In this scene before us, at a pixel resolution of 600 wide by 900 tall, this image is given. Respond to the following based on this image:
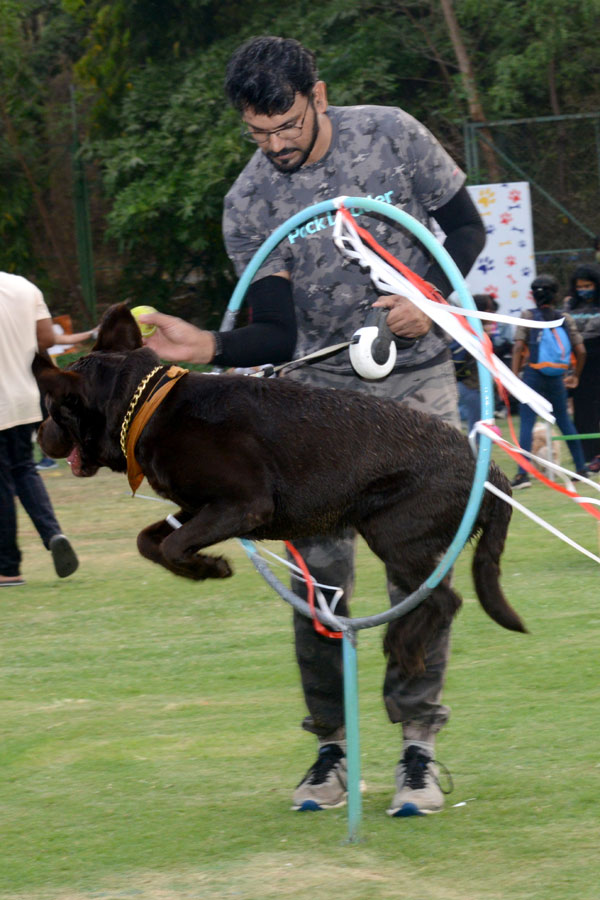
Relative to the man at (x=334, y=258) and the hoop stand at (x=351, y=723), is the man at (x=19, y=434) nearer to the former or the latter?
the man at (x=334, y=258)

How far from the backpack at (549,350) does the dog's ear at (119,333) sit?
7196 mm

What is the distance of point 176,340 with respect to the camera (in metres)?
3.59

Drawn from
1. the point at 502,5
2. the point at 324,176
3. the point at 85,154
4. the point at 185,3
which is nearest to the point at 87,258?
the point at 85,154

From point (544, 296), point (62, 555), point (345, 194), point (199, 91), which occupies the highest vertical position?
point (199, 91)

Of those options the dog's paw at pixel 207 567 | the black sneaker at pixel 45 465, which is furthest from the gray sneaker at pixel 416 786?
the black sneaker at pixel 45 465

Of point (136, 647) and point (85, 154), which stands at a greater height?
point (85, 154)

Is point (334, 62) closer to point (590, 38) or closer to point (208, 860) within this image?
point (590, 38)

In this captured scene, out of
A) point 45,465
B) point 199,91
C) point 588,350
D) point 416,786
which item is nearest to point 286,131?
point 416,786

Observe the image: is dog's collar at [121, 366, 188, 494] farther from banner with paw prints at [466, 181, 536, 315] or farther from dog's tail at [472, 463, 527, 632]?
banner with paw prints at [466, 181, 536, 315]

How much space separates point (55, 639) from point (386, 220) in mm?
3700

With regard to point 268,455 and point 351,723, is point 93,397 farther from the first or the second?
point 351,723

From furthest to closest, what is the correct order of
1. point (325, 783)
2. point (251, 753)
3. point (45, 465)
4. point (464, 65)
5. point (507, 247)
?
point (464, 65), point (507, 247), point (45, 465), point (251, 753), point (325, 783)

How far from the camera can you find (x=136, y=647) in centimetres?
650

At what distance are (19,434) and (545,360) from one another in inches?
180
